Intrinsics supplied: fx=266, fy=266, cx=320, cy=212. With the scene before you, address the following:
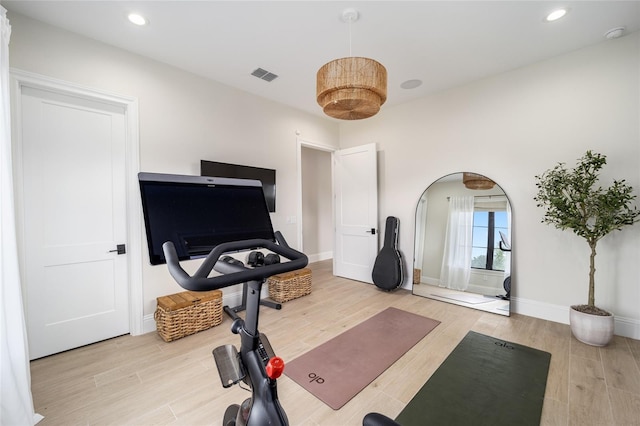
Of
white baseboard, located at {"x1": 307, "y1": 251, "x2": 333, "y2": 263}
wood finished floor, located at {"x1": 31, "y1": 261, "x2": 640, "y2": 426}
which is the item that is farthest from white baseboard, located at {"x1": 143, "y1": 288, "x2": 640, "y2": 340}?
white baseboard, located at {"x1": 307, "y1": 251, "x2": 333, "y2": 263}

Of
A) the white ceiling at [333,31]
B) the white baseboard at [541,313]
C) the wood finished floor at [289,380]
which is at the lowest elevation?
the wood finished floor at [289,380]

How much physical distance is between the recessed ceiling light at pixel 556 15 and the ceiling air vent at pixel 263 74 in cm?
272

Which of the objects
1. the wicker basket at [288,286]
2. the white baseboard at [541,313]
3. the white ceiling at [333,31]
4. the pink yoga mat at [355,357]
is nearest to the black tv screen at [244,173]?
the wicker basket at [288,286]

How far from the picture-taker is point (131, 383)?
1995 millimetres

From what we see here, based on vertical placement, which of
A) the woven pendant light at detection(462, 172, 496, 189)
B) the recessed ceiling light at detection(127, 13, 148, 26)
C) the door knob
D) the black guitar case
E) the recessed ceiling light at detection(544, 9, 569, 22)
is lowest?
the black guitar case

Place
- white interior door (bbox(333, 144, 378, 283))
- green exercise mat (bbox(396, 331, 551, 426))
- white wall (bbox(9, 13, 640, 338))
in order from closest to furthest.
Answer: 1. green exercise mat (bbox(396, 331, 551, 426))
2. white wall (bbox(9, 13, 640, 338))
3. white interior door (bbox(333, 144, 378, 283))

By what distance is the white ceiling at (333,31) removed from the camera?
2.16 m

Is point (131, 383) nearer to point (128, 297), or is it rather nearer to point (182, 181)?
point (128, 297)

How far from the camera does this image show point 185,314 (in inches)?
105

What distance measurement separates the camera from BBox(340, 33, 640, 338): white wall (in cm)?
262

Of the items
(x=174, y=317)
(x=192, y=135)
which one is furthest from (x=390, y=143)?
(x=174, y=317)

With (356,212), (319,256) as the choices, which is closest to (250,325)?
(356,212)

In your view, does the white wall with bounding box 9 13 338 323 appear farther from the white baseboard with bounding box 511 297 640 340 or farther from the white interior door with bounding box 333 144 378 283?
the white baseboard with bounding box 511 297 640 340

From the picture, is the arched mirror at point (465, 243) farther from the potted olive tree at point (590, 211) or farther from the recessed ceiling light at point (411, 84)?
the recessed ceiling light at point (411, 84)
